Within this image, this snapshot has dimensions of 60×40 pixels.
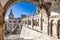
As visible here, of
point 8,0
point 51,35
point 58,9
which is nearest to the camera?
point 8,0

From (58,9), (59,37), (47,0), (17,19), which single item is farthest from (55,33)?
(17,19)

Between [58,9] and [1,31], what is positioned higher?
[58,9]

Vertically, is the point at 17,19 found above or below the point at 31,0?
below

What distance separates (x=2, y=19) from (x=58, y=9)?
9.67m

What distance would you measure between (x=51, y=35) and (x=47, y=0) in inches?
162

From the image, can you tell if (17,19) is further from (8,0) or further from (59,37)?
(8,0)

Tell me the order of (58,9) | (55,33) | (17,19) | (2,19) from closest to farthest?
(2,19) → (55,33) → (58,9) → (17,19)

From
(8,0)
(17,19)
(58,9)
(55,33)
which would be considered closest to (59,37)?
(55,33)

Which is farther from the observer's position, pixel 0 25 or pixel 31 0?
pixel 31 0

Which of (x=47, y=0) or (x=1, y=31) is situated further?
(x=47, y=0)

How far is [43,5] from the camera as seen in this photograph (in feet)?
21.4

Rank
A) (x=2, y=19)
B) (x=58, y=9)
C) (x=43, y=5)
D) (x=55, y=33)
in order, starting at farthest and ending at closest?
(x=58, y=9) → (x=55, y=33) → (x=43, y=5) → (x=2, y=19)

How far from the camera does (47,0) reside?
261 inches

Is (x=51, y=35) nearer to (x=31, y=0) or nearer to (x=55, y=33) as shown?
(x=55, y=33)
